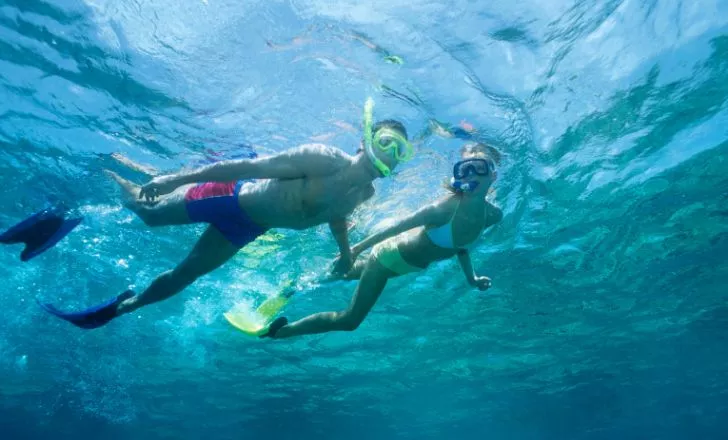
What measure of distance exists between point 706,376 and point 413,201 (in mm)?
33500

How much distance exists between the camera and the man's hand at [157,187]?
17.4 ft

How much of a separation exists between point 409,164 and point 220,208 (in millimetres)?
5432

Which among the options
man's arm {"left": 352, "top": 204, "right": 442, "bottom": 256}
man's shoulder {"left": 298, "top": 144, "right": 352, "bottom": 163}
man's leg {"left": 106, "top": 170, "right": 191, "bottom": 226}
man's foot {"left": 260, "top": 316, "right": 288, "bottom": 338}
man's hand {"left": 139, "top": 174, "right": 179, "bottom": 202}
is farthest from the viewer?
man's foot {"left": 260, "top": 316, "right": 288, "bottom": 338}

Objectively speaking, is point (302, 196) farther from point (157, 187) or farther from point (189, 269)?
point (189, 269)

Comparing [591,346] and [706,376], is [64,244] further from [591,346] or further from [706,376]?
[706,376]

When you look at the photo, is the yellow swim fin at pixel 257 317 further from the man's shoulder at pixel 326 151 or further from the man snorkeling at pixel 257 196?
the man's shoulder at pixel 326 151

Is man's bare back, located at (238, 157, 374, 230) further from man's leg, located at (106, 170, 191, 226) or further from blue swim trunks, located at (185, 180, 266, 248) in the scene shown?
man's leg, located at (106, 170, 191, 226)

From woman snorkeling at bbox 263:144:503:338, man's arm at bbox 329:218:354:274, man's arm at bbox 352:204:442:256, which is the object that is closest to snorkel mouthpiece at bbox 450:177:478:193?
woman snorkeling at bbox 263:144:503:338

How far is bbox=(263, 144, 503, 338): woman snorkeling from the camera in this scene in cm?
664

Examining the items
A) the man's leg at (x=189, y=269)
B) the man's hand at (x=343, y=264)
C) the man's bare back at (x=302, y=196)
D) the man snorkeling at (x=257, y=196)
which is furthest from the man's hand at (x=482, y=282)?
the man's leg at (x=189, y=269)

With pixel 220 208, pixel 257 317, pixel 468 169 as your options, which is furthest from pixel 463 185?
pixel 257 317

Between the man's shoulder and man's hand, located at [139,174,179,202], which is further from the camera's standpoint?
the man's shoulder

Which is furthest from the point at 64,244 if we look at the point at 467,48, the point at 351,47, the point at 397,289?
the point at 467,48

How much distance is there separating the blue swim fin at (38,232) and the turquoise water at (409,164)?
2843 mm
